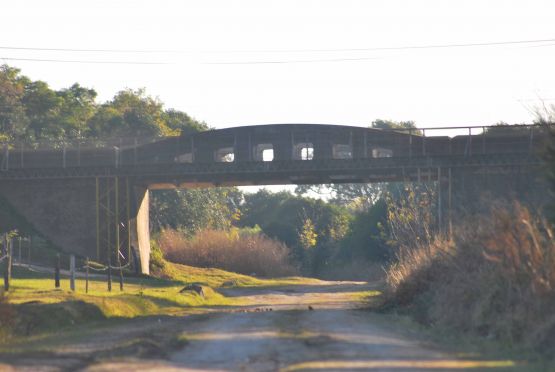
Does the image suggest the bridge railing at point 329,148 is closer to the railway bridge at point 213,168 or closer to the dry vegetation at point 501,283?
the railway bridge at point 213,168

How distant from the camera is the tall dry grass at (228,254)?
6103 cm

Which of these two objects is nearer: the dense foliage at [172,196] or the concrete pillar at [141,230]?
the concrete pillar at [141,230]

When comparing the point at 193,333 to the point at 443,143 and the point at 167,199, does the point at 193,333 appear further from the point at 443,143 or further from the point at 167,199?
the point at 167,199

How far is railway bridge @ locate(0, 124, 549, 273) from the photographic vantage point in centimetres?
4453

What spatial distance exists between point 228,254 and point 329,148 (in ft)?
53.7

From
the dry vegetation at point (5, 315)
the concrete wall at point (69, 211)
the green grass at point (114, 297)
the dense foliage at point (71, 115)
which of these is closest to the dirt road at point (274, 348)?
the dry vegetation at point (5, 315)

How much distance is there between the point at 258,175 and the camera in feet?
153

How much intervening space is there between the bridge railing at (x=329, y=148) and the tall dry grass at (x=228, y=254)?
12507 mm

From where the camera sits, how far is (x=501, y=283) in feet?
62.6

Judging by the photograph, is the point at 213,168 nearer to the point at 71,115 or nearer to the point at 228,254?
the point at 228,254

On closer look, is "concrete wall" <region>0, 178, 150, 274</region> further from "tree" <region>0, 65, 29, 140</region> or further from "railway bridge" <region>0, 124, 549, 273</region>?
"tree" <region>0, 65, 29, 140</region>

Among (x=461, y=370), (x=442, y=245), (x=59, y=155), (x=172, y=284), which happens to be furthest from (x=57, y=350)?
(x=59, y=155)

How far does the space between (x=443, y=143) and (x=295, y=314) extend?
23.1m

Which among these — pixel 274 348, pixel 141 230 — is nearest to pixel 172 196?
pixel 141 230
